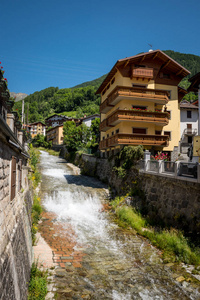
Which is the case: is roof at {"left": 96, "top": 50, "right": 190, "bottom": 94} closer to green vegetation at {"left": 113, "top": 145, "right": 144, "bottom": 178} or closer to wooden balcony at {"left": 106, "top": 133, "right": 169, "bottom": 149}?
wooden balcony at {"left": 106, "top": 133, "right": 169, "bottom": 149}

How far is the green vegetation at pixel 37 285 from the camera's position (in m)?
7.44

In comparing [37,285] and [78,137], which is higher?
[78,137]

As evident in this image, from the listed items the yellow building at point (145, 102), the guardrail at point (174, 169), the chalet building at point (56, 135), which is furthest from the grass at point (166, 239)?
the chalet building at point (56, 135)

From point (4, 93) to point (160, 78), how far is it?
2442cm

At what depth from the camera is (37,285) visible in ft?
25.5

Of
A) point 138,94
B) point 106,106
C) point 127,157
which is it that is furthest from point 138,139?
point 106,106

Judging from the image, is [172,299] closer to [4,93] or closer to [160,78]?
[4,93]

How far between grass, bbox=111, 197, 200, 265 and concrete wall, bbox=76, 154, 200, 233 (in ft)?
3.07

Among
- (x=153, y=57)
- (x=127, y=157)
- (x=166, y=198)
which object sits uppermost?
(x=153, y=57)

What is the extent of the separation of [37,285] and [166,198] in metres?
10.6

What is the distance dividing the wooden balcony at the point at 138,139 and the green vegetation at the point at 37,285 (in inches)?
625

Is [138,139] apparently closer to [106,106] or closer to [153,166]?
[153,166]

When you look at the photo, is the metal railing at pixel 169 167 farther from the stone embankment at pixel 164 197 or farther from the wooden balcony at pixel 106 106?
the wooden balcony at pixel 106 106

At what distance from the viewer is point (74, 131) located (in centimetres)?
4309
